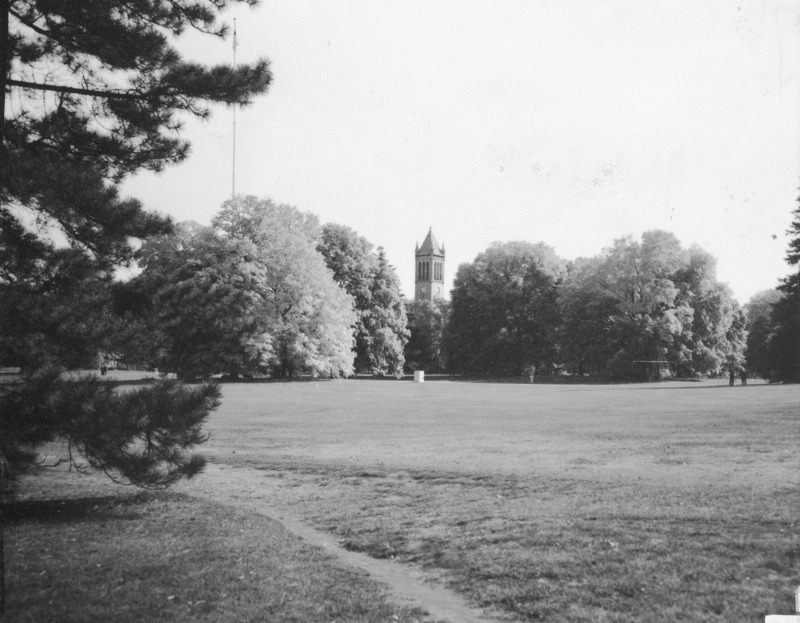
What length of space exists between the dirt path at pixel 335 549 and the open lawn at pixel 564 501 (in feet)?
0.56

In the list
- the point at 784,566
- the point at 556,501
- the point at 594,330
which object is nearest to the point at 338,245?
the point at 594,330

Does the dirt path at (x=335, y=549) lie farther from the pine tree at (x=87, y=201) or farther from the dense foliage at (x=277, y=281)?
the dense foliage at (x=277, y=281)

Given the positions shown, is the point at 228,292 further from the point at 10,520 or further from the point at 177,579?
the point at 10,520

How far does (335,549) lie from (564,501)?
4.15 meters

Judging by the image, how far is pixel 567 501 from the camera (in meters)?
11.7

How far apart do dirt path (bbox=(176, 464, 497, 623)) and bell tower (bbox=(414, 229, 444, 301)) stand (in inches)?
5626

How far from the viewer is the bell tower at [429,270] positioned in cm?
15862

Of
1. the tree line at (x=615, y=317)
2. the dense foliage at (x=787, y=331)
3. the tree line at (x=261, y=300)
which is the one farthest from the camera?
the tree line at (x=615, y=317)

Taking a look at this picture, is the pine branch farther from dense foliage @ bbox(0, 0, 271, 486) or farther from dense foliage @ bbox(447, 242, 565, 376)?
dense foliage @ bbox(447, 242, 565, 376)

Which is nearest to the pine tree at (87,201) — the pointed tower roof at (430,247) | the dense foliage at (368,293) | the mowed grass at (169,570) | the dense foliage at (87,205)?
the dense foliage at (87,205)

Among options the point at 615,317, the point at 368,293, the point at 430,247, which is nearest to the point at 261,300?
the point at 368,293

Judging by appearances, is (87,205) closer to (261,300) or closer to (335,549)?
→ (335,549)

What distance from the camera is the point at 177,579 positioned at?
8602 millimetres

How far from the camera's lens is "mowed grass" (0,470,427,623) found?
752cm
